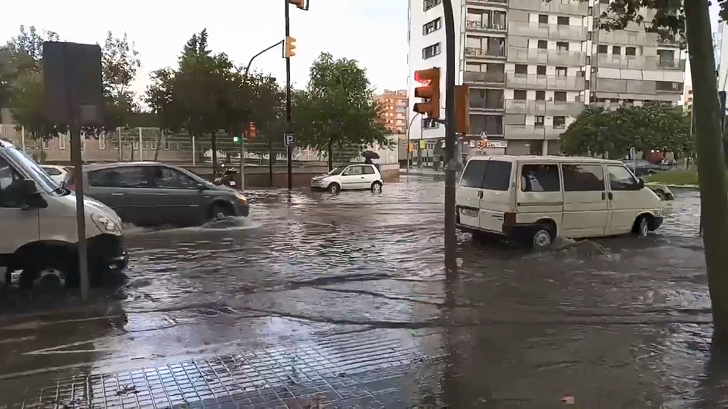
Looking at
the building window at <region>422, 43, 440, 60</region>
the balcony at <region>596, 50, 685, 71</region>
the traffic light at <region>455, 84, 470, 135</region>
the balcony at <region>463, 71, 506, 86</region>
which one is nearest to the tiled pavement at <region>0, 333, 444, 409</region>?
the traffic light at <region>455, 84, 470, 135</region>

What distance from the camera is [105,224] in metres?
7.76

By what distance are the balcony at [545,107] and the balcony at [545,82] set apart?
1507mm

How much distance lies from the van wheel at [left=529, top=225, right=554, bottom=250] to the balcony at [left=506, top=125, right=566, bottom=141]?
5462cm

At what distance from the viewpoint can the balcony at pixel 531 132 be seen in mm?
64875

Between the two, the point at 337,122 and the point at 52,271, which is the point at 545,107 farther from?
the point at 52,271

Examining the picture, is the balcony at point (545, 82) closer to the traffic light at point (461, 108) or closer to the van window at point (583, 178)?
the van window at point (583, 178)

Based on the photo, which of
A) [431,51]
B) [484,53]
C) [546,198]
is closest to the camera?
[546,198]

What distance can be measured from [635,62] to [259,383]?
238 feet

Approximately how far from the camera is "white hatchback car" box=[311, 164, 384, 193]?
3144 centimetres

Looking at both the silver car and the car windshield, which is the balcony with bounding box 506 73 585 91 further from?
the car windshield

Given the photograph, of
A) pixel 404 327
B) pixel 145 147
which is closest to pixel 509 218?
pixel 404 327

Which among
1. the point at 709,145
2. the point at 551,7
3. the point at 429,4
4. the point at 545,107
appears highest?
the point at 429,4

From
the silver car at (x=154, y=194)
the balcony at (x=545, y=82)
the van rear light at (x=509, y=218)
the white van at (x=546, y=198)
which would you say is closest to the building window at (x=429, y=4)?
the balcony at (x=545, y=82)

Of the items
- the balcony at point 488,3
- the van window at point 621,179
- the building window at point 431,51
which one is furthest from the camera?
→ the building window at point 431,51
